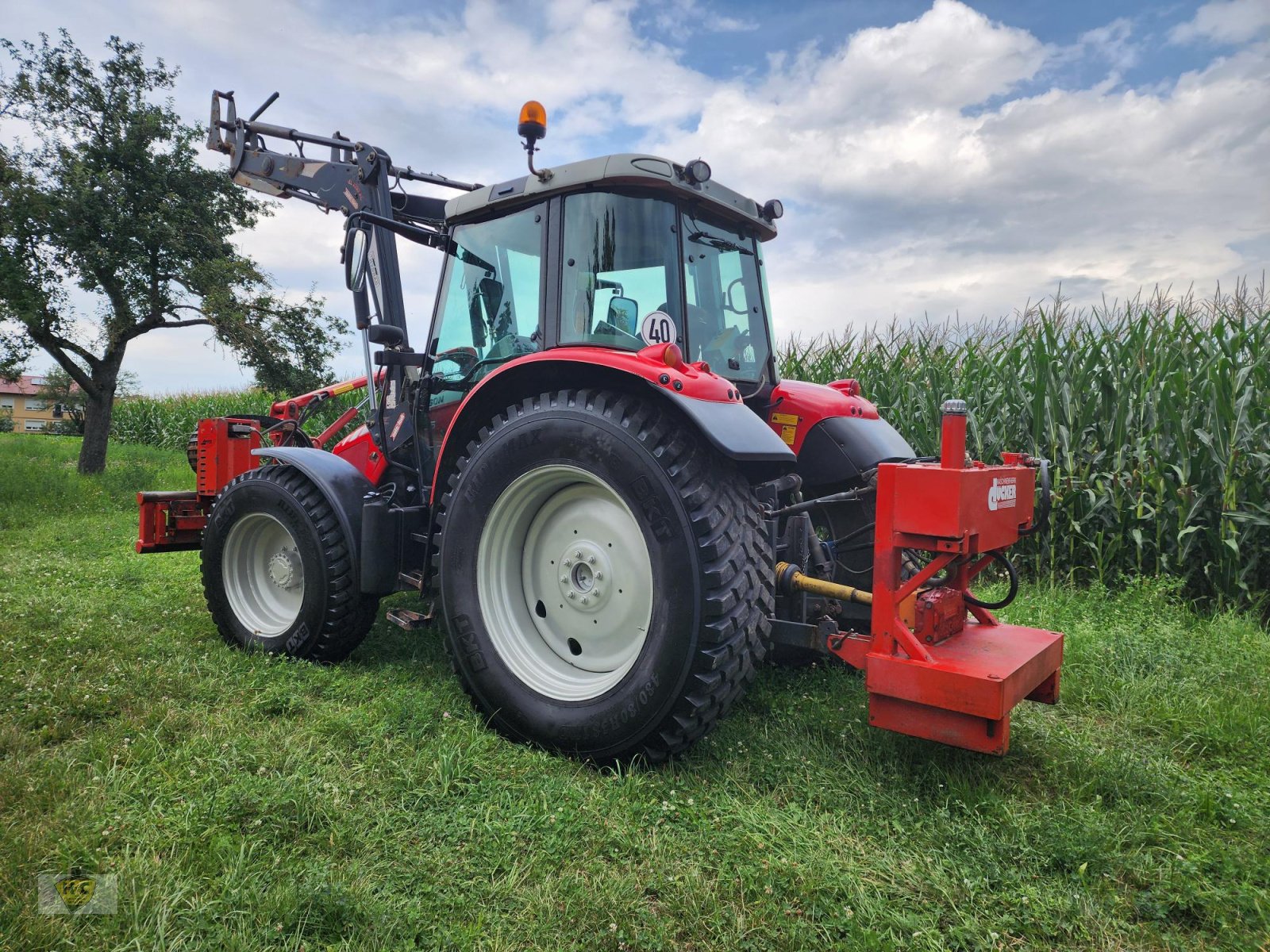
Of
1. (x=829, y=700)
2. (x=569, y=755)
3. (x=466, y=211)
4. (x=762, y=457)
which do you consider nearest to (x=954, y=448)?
(x=762, y=457)

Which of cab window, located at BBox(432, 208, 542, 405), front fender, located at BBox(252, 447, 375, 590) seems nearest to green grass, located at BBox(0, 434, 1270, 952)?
front fender, located at BBox(252, 447, 375, 590)

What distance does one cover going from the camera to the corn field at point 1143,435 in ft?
15.3

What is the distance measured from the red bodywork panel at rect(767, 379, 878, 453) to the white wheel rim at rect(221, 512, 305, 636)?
2.51m

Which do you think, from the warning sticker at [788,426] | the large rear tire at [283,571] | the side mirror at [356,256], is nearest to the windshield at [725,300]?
the warning sticker at [788,426]

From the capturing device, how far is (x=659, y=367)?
2738 millimetres

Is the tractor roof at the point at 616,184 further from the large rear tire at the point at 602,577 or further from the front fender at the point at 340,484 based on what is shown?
the front fender at the point at 340,484

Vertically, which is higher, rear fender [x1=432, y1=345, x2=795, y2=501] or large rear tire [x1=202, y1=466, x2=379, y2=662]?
rear fender [x1=432, y1=345, x2=795, y2=501]

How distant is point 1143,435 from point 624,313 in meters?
3.92

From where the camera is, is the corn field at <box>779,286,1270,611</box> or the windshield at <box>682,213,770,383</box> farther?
the corn field at <box>779,286,1270,611</box>

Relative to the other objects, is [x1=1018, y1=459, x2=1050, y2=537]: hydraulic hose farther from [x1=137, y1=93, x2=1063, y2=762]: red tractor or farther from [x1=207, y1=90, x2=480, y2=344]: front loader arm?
[x1=207, y1=90, x2=480, y2=344]: front loader arm

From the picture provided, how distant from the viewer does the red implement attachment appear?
4789 millimetres

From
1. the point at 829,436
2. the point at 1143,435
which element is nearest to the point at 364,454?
the point at 829,436

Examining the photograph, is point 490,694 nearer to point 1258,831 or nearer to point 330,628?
point 330,628

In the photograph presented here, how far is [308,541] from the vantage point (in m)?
3.73
